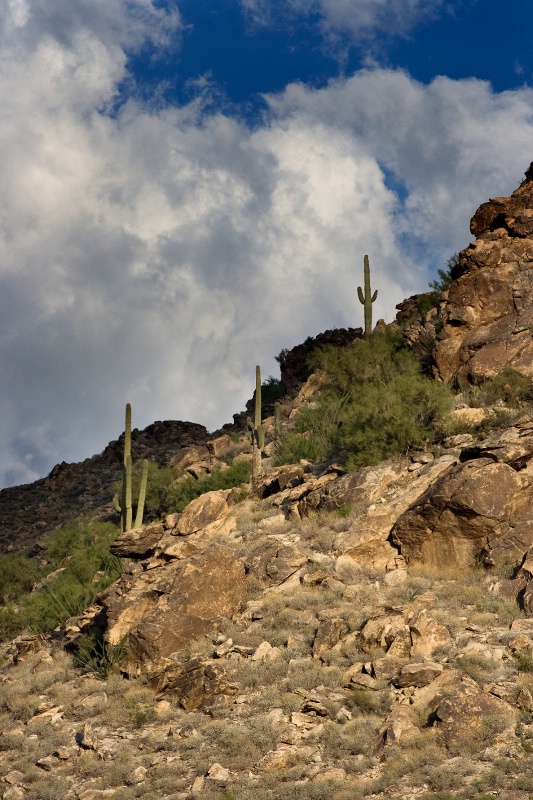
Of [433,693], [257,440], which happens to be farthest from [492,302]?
[433,693]

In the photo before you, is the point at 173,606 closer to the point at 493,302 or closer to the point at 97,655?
the point at 97,655

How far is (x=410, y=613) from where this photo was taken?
17422 millimetres

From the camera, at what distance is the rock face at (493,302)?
29516 mm

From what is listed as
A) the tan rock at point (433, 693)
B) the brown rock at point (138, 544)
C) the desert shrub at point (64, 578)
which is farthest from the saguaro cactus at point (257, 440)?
the tan rock at point (433, 693)

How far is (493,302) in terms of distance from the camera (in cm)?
3111

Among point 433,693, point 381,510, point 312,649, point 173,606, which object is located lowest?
point 433,693

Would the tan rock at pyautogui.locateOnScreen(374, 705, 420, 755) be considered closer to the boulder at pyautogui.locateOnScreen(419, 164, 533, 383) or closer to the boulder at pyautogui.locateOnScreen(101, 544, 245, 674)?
the boulder at pyautogui.locateOnScreen(101, 544, 245, 674)

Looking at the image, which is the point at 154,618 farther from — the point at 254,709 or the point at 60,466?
the point at 60,466

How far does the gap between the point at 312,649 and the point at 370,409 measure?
1076cm

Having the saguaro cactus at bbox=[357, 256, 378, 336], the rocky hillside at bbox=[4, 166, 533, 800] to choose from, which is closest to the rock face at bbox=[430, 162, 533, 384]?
the rocky hillside at bbox=[4, 166, 533, 800]

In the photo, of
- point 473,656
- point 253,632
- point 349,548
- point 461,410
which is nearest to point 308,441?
point 461,410

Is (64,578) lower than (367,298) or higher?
lower

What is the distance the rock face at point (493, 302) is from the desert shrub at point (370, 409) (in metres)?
1.67

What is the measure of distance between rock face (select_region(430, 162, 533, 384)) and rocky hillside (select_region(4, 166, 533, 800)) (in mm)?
524
